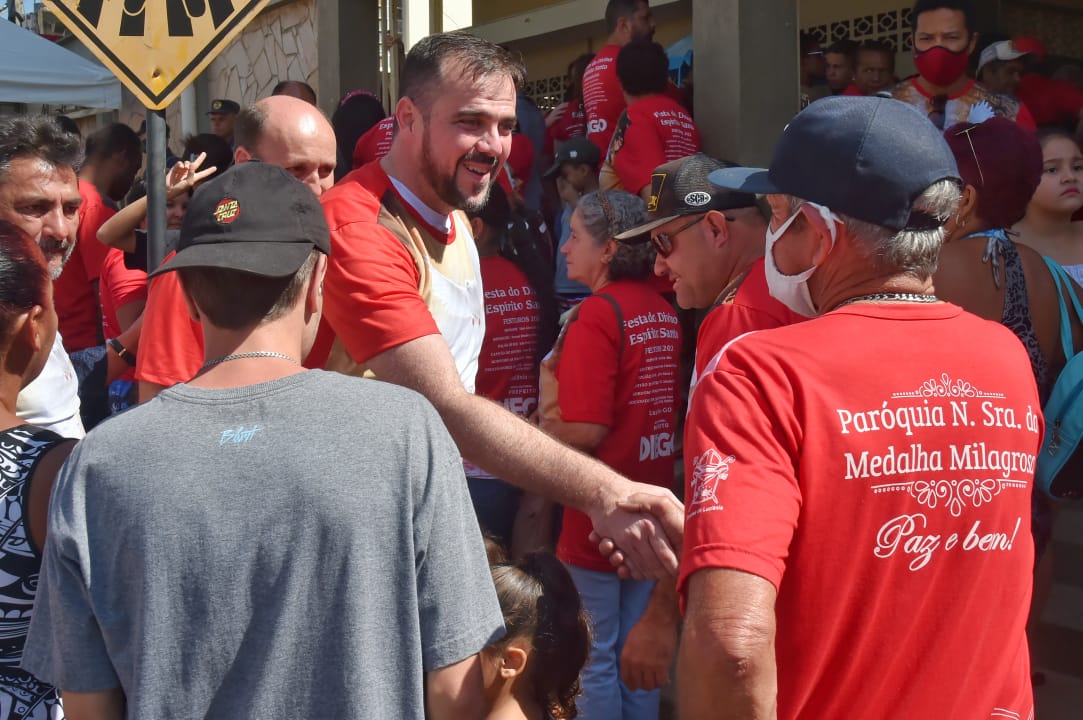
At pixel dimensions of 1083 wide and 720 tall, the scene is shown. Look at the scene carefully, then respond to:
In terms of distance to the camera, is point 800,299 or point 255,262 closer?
point 255,262

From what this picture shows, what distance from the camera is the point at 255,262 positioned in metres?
1.93

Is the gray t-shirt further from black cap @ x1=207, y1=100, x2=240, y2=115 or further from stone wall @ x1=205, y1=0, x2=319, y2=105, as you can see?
stone wall @ x1=205, y1=0, x2=319, y2=105

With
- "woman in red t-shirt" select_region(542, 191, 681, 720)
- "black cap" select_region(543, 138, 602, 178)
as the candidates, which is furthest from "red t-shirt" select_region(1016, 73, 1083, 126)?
"woman in red t-shirt" select_region(542, 191, 681, 720)

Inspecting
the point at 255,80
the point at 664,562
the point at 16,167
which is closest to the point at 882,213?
the point at 664,562

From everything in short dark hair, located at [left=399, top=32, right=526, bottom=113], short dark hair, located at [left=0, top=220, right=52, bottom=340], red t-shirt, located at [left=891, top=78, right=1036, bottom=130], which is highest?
red t-shirt, located at [left=891, top=78, right=1036, bottom=130]

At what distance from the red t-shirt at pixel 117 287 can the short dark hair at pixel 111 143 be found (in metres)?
1.52

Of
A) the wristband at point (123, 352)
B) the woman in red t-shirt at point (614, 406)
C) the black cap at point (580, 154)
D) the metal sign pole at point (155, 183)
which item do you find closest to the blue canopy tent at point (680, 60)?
the black cap at point (580, 154)

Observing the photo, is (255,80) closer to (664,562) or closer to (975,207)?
(975,207)

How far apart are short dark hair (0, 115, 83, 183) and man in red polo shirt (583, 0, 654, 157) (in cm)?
356

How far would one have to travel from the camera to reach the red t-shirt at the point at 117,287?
5.09 meters

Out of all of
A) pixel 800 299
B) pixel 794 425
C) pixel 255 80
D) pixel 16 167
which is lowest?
pixel 794 425

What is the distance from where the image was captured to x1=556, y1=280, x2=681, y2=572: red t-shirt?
419cm

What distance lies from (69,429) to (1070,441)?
3030 millimetres

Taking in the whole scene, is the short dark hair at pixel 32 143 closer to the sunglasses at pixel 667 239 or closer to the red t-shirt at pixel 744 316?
the sunglasses at pixel 667 239
